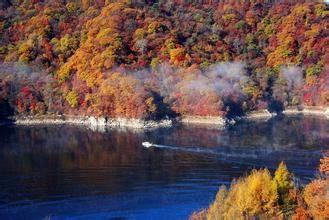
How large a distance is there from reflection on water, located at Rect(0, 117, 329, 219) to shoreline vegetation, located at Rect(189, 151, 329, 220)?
9.32m

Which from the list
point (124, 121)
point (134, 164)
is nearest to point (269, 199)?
point (134, 164)

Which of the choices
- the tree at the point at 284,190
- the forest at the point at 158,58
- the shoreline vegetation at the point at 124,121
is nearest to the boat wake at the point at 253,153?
the shoreline vegetation at the point at 124,121

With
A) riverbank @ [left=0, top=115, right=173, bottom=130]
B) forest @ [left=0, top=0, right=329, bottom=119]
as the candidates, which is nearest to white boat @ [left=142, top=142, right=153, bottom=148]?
riverbank @ [left=0, top=115, right=173, bottom=130]

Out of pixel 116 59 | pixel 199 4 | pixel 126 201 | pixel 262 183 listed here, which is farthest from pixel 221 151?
pixel 199 4

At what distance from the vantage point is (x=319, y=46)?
427 ft

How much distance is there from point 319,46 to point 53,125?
66.7 meters

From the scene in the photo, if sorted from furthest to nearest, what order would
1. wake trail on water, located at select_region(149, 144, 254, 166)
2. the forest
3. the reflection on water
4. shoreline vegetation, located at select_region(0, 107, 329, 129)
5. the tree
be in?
the forest → shoreline vegetation, located at select_region(0, 107, 329, 129) → wake trail on water, located at select_region(149, 144, 254, 166) → the reflection on water → the tree

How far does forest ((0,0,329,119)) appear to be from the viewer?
109125 millimetres

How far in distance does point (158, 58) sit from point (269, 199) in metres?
84.1

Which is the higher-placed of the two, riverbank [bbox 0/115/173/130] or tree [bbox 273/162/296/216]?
riverbank [bbox 0/115/173/130]

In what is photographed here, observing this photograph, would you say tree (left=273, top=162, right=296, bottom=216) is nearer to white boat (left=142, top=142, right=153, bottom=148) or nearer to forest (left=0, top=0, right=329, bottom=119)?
white boat (left=142, top=142, right=153, bottom=148)

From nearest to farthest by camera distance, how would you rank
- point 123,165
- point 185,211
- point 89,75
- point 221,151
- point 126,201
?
point 185,211 → point 126,201 → point 123,165 → point 221,151 → point 89,75

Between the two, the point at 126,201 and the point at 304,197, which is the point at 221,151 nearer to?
the point at 126,201

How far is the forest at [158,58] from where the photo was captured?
10912 cm
